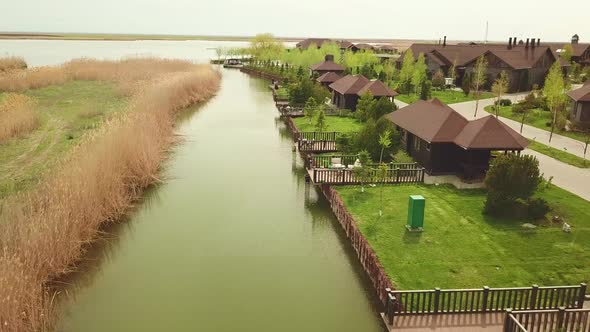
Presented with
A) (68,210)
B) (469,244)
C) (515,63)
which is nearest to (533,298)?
(469,244)

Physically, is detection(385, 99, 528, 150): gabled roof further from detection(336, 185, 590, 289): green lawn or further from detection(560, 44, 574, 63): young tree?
detection(560, 44, 574, 63): young tree

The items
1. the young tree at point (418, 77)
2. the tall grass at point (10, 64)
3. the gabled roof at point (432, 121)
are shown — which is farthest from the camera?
the tall grass at point (10, 64)

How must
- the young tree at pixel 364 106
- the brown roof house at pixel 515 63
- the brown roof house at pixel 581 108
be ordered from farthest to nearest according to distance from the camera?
the brown roof house at pixel 515 63
the young tree at pixel 364 106
the brown roof house at pixel 581 108

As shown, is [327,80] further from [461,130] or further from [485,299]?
[485,299]

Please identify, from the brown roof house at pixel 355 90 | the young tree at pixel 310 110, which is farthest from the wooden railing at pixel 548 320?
the brown roof house at pixel 355 90

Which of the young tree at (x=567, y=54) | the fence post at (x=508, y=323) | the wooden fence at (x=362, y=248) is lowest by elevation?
the wooden fence at (x=362, y=248)

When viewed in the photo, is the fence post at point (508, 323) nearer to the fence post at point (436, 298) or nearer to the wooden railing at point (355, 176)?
the fence post at point (436, 298)

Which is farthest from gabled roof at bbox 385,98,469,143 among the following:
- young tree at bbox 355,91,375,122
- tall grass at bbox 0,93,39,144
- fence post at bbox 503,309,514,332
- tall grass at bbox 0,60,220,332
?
tall grass at bbox 0,93,39,144
